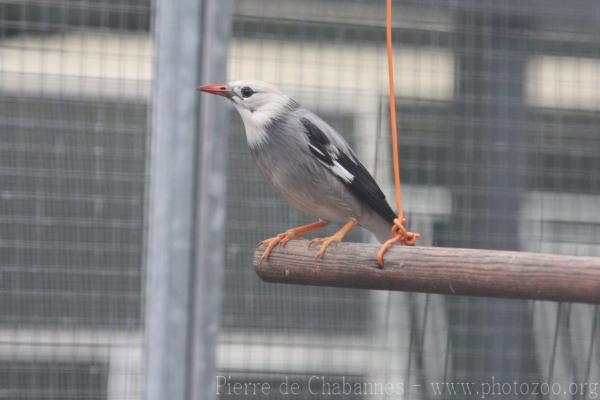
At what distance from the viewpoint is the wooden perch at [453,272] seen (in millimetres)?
1069

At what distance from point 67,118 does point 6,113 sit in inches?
4.8

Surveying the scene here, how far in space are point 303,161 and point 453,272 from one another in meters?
0.40

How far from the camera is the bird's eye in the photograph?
1482 mm

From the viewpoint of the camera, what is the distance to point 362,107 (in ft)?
6.64

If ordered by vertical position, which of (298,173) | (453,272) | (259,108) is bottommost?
(453,272)

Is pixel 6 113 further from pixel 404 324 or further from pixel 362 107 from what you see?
pixel 404 324

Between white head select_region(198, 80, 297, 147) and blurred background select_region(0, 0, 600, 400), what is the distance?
15.8 inches

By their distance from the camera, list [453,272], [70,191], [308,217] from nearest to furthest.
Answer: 1. [453,272]
2. [70,191]
3. [308,217]

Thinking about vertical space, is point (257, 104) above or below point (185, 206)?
above

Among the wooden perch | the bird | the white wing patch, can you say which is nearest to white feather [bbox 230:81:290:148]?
the bird

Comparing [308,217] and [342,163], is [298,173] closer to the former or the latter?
[342,163]

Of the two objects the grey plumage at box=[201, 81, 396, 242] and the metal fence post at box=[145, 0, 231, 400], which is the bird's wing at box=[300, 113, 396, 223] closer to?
the grey plumage at box=[201, 81, 396, 242]

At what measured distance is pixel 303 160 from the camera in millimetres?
1471

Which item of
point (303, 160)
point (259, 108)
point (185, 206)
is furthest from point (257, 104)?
point (185, 206)
